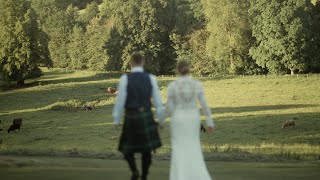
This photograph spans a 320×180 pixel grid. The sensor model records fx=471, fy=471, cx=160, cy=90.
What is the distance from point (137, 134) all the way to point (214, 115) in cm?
3855

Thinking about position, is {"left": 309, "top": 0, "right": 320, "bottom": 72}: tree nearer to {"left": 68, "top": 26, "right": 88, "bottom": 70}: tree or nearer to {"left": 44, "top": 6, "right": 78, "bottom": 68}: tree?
{"left": 68, "top": 26, "right": 88, "bottom": 70}: tree

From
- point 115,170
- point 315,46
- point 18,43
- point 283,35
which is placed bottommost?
point 115,170

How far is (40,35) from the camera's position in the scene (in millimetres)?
78062

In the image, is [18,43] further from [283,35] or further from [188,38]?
[283,35]

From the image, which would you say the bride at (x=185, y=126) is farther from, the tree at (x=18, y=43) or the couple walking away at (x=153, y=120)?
the tree at (x=18, y=43)

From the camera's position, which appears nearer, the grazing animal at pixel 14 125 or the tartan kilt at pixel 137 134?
the tartan kilt at pixel 137 134

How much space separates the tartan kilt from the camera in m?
8.88

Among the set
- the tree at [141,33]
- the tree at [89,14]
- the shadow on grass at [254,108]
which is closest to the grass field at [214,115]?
the shadow on grass at [254,108]

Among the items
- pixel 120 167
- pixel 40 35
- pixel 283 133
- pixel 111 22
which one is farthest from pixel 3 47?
pixel 120 167

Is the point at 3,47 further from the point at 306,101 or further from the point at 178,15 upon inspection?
the point at 306,101

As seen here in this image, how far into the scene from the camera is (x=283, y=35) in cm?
7369

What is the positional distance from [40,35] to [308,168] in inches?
2777

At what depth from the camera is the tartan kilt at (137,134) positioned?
888 centimetres

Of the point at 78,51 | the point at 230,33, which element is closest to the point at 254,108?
the point at 230,33
